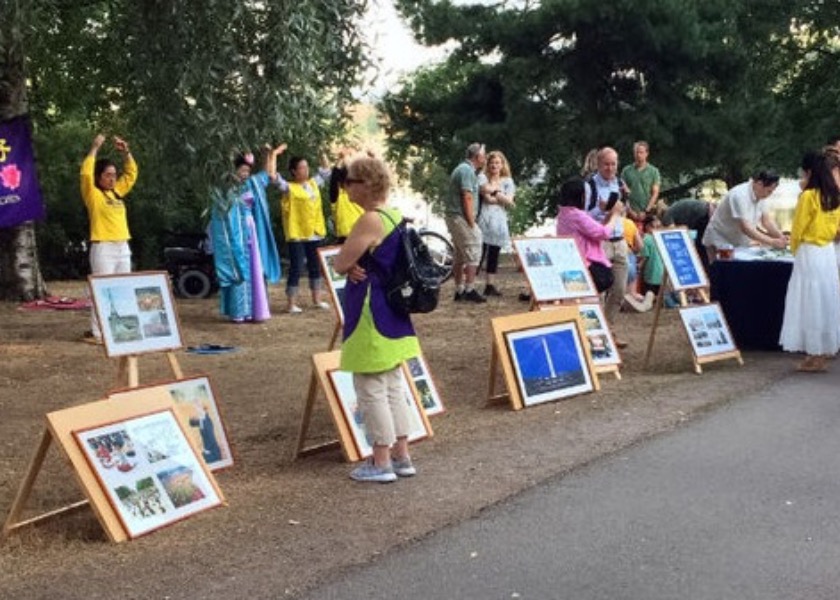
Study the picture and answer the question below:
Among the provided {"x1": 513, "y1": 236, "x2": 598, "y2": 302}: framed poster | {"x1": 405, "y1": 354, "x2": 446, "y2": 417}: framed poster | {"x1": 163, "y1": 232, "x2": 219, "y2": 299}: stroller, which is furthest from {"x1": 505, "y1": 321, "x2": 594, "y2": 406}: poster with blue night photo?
{"x1": 163, "y1": 232, "x2": 219, "y2": 299}: stroller

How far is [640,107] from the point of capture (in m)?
19.5

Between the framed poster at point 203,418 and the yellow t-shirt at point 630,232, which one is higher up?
Result: the yellow t-shirt at point 630,232

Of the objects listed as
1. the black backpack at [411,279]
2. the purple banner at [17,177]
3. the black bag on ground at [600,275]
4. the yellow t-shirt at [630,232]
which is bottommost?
the black bag on ground at [600,275]

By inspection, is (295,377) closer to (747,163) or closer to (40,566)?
(40,566)

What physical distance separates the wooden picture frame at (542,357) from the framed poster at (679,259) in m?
1.38

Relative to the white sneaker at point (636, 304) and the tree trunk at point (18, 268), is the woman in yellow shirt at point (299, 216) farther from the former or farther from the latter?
the tree trunk at point (18, 268)

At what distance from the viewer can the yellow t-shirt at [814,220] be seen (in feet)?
28.7

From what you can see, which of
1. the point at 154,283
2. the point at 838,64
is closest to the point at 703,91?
the point at 838,64

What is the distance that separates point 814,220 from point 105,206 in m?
6.38

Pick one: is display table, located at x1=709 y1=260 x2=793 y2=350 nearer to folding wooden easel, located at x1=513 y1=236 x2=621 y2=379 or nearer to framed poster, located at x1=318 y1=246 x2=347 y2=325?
folding wooden easel, located at x1=513 y1=236 x2=621 y2=379

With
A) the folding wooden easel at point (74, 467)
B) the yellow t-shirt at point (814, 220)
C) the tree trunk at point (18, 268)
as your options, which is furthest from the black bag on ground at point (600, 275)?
the tree trunk at point (18, 268)

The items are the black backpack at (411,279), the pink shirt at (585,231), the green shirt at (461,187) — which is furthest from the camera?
the green shirt at (461,187)

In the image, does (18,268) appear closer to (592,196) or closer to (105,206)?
(105,206)

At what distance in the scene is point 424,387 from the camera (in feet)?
24.6
